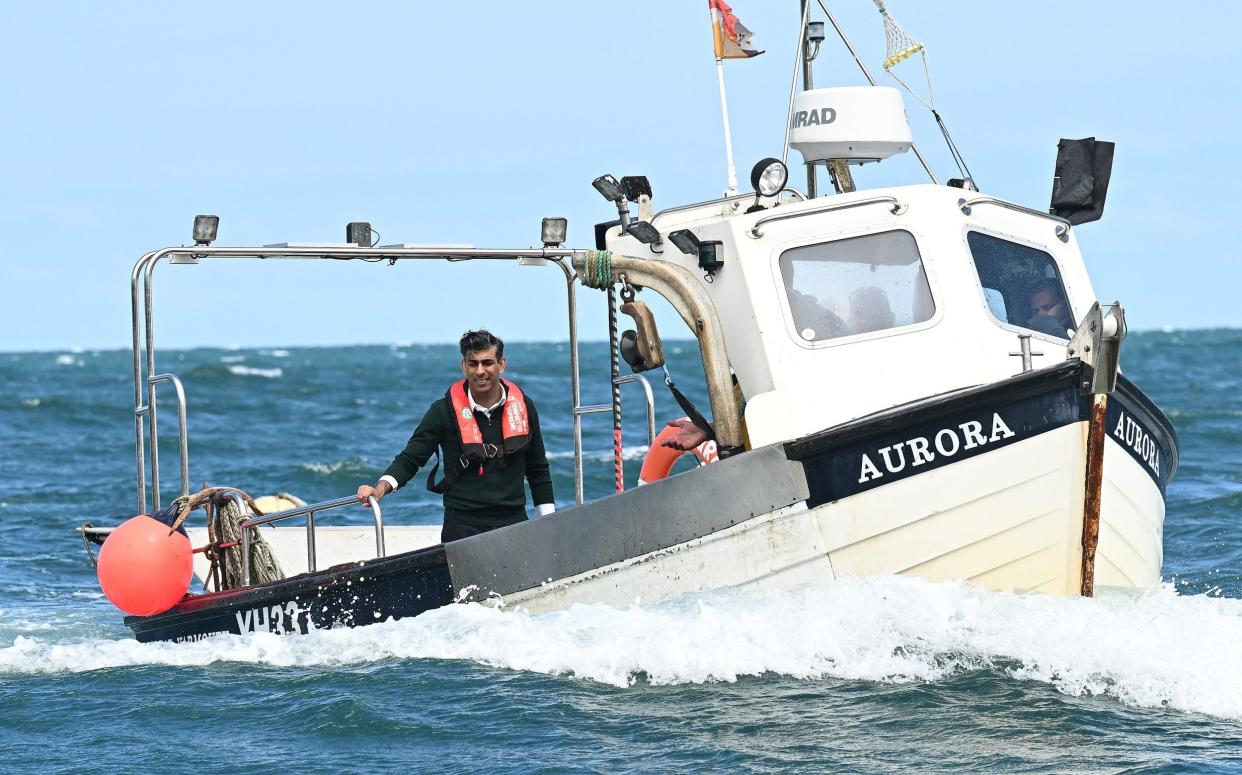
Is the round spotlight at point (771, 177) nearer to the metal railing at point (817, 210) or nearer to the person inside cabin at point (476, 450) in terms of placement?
the metal railing at point (817, 210)

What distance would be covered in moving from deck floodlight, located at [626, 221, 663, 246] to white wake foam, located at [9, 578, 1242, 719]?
6.23 feet

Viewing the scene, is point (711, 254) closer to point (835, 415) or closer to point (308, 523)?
point (835, 415)

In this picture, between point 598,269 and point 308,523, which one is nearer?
point 598,269

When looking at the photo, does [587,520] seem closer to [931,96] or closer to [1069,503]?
[1069,503]

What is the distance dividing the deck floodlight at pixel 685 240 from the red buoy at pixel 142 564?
3011mm

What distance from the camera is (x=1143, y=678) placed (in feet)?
23.2

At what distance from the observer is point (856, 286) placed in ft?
26.5

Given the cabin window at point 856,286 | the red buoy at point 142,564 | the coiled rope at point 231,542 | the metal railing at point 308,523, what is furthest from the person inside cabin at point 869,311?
the red buoy at point 142,564

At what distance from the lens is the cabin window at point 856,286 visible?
8.01 meters

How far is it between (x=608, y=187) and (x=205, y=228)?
223 centimetres

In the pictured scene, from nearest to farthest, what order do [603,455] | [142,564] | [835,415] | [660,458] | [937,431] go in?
[937,431] < [835,415] < [142,564] < [660,458] < [603,455]

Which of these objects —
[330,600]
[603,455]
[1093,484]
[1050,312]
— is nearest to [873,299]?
[1050,312]

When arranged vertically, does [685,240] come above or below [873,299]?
above

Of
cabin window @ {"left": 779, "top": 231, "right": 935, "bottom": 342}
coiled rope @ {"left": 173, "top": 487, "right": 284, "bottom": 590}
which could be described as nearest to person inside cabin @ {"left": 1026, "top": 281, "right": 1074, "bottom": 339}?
cabin window @ {"left": 779, "top": 231, "right": 935, "bottom": 342}
